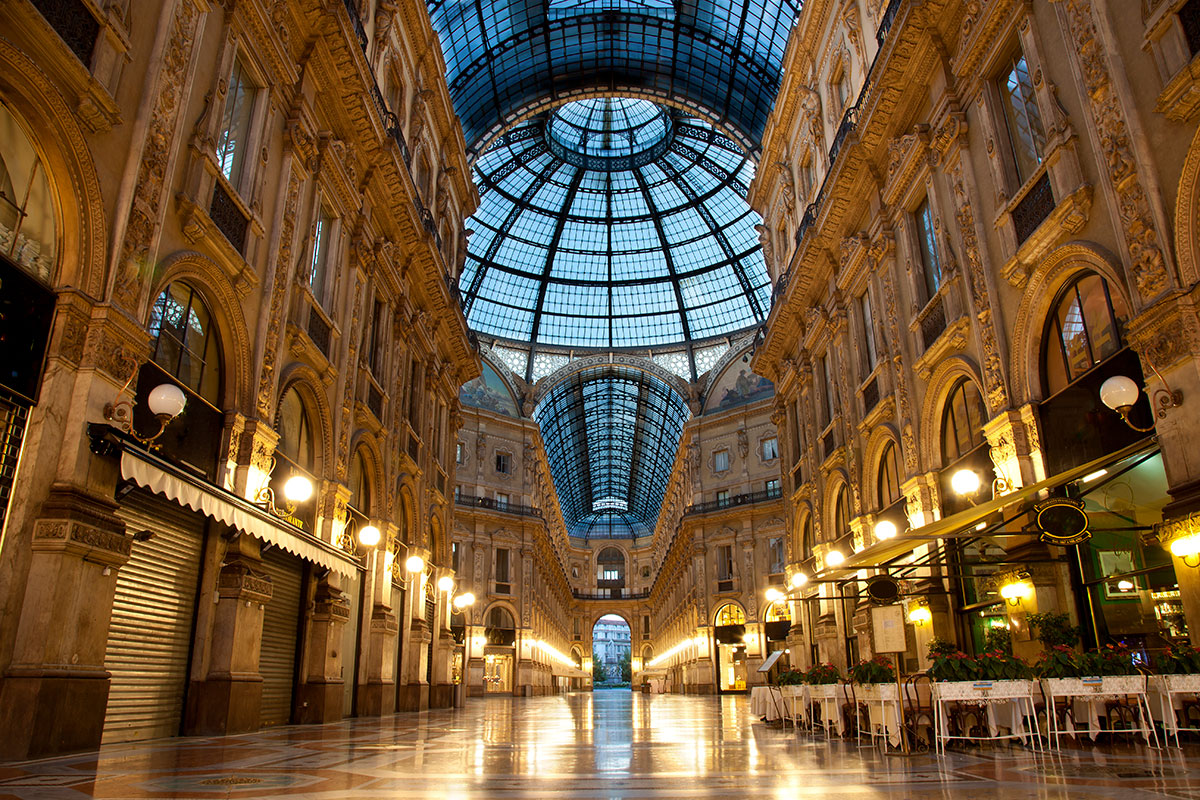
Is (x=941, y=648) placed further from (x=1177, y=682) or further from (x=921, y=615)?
(x=1177, y=682)

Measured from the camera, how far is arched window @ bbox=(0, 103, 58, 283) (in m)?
7.67

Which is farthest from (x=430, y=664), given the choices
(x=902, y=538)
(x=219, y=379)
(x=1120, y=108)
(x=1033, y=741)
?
(x=1120, y=108)

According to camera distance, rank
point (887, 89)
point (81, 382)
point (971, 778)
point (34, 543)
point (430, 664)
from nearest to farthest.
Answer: point (971, 778) < point (34, 543) < point (81, 382) < point (887, 89) < point (430, 664)

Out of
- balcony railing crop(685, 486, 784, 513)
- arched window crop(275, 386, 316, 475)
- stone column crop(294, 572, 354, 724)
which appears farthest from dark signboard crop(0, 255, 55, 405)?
balcony railing crop(685, 486, 784, 513)

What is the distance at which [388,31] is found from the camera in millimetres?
19375

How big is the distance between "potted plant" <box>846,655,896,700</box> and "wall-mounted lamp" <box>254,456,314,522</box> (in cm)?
821

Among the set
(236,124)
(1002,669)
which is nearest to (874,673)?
(1002,669)

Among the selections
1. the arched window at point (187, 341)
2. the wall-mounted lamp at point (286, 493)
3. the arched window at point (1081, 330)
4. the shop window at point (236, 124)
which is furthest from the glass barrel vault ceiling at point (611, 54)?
the wall-mounted lamp at point (286, 493)

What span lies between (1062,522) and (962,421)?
236 inches

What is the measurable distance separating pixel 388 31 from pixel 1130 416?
18.0 metres

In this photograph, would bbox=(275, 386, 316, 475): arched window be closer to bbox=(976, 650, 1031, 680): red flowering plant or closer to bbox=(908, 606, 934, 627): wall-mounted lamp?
bbox=(976, 650, 1031, 680): red flowering plant

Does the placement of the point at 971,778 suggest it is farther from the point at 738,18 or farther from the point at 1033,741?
the point at 738,18

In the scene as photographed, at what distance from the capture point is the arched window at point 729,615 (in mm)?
44469

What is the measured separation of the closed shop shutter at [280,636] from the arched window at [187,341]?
3.65 m
